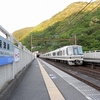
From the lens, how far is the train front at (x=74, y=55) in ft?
88.0

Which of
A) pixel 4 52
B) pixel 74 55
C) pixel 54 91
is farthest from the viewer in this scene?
pixel 74 55

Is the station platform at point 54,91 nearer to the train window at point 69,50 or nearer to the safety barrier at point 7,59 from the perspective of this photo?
the safety barrier at point 7,59

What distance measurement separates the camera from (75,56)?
88.4 feet

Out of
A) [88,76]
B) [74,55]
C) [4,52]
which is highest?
[74,55]

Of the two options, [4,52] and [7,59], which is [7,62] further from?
[4,52]

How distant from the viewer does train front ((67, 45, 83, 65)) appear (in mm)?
26828

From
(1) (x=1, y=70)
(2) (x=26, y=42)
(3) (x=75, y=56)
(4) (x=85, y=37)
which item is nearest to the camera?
(1) (x=1, y=70)

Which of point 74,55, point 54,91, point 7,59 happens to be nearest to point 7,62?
point 7,59

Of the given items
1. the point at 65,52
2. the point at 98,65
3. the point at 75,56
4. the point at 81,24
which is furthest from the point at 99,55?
the point at 81,24

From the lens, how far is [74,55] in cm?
2703

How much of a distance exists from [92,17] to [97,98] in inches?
2535

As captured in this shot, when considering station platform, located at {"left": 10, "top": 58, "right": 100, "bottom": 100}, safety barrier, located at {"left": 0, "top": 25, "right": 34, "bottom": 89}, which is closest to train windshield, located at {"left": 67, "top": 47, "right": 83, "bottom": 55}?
station platform, located at {"left": 10, "top": 58, "right": 100, "bottom": 100}

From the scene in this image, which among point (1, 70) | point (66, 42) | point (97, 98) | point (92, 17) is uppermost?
point (92, 17)

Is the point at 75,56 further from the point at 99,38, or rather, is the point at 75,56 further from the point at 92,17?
the point at 92,17
